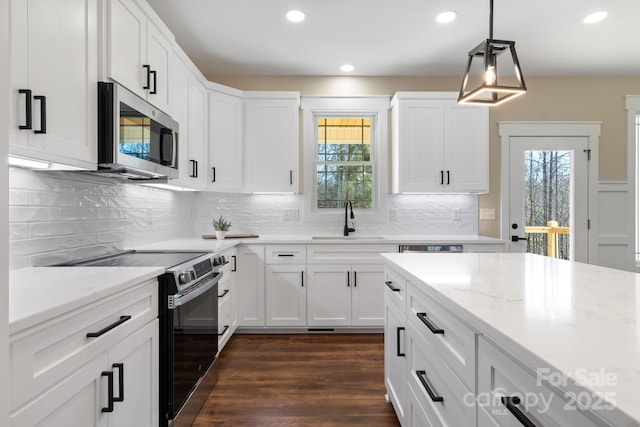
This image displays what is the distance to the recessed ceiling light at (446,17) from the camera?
2725 mm

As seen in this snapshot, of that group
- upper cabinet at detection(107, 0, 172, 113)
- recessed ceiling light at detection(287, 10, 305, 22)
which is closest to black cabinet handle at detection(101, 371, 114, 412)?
upper cabinet at detection(107, 0, 172, 113)

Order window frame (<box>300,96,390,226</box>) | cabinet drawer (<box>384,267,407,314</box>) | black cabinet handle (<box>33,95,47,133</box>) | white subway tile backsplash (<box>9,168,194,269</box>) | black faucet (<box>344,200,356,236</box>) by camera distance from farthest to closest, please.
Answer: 1. window frame (<box>300,96,390,226</box>)
2. black faucet (<box>344,200,356,236</box>)
3. cabinet drawer (<box>384,267,407,314</box>)
4. white subway tile backsplash (<box>9,168,194,269</box>)
5. black cabinet handle (<box>33,95,47,133</box>)

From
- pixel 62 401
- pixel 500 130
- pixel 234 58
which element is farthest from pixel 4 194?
pixel 500 130

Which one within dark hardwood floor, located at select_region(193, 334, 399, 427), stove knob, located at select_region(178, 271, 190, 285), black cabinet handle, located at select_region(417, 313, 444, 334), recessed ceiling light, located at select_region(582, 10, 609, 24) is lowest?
dark hardwood floor, located at select_region(193, 334, 399, 427)

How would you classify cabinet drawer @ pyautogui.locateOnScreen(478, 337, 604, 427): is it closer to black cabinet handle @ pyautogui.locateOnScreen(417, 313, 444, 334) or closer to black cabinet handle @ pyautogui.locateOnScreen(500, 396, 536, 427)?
black cabinet handle @ pyautogui.locateOnScreen(500, 396, 536, 427)

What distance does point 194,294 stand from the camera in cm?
195

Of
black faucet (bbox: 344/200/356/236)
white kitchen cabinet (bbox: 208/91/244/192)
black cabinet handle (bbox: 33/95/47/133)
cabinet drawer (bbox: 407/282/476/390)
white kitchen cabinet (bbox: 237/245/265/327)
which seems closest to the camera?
cabinet drawer (bbox: 407/282/476/390)

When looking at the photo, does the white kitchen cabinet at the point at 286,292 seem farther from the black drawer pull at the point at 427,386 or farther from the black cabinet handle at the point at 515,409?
the black cabinet handle at the point at 515,409

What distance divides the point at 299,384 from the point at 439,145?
266 cm

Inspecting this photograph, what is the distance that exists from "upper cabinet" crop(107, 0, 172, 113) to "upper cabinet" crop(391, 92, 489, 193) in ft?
7.57

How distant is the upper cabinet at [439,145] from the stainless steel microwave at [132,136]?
7.57ft

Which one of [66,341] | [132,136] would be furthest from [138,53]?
[66,341]

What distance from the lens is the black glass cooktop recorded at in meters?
1.87

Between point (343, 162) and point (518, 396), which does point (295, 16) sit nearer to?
point (343, 162)
